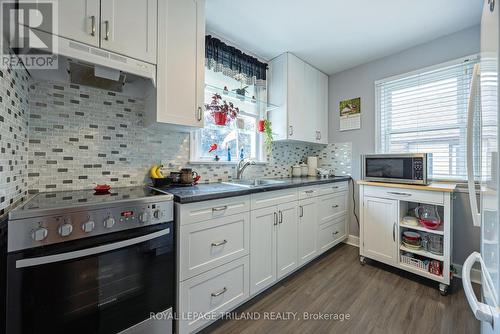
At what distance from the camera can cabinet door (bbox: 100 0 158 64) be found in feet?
3.76

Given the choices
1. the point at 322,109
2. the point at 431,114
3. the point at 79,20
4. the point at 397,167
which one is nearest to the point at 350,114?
the point at 322,109

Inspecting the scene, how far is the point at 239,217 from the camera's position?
58.9 inches

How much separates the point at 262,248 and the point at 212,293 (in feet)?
1.67

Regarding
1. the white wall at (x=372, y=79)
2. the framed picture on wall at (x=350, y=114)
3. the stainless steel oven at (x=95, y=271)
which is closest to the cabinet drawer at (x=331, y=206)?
the white wall at (x=372, y=79)

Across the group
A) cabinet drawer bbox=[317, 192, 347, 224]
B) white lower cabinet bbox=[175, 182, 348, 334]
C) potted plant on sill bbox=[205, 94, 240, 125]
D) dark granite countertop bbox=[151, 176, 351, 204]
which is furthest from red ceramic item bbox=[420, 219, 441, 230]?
potted plant on sill bbox=[205, 94, 240, 125]

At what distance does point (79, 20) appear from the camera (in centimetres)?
107

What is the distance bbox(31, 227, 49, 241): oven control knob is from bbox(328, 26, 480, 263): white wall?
3070 millimetres

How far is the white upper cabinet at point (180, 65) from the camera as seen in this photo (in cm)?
138

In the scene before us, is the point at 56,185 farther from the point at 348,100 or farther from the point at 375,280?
the point at 348,100

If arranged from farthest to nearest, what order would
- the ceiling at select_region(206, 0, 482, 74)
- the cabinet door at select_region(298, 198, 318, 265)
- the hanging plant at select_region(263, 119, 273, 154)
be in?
1. the hanging plant at select_region(263, 119, 273, 154)
2. the cabinet door at select_region(298, 198, 318, 265)
3. the ceiling at select_region(206, 0, 482, 74)

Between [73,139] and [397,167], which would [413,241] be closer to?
[397,167]

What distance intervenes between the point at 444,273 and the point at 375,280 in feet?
1.78

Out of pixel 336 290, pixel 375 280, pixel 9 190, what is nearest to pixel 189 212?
pixel 9 190

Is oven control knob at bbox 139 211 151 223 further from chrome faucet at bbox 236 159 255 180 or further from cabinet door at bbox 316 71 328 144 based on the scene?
cabinet door at bbox 316 71 328 144
